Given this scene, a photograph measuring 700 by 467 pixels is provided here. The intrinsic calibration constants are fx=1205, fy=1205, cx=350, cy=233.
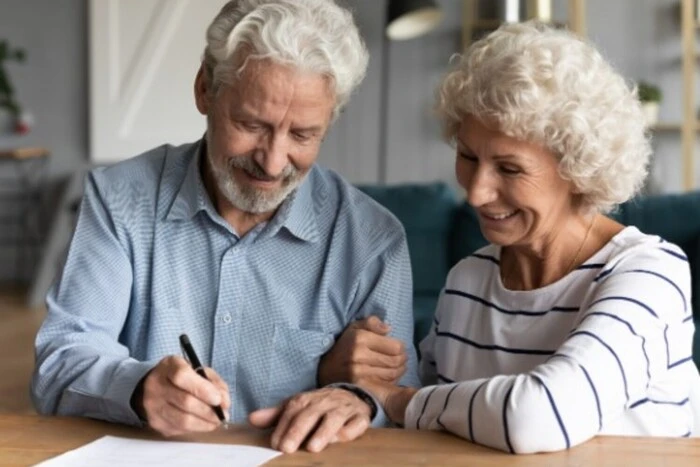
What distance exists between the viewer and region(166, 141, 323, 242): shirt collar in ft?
6.79

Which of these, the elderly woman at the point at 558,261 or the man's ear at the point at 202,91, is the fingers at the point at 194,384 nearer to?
the elderly woman at the point at 558,261

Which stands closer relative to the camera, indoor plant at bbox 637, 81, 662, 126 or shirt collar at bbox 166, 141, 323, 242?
shirt collar at bbox 166, 141, 323, 242

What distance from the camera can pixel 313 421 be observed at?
5.25ft

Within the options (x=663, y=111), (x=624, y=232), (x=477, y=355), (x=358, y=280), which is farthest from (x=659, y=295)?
(x=663, y=111)

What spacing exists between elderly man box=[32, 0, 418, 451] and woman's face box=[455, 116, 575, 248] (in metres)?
0.27

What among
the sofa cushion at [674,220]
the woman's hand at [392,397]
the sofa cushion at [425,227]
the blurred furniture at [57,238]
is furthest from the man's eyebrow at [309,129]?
the blurred furniture at [57,238]

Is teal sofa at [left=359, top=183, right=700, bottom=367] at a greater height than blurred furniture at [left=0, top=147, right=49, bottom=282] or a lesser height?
greater

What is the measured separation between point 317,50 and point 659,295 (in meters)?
0.67

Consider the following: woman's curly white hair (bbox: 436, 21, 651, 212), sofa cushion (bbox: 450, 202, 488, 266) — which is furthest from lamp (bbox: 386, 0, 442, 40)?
woman's curly white hair (bbox: 436, 21, 651, 212)

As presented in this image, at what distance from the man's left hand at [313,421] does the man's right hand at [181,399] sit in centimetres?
7

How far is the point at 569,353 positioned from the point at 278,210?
68 cm

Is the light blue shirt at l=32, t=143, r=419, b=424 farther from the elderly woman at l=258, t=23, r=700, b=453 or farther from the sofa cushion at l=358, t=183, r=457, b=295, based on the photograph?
the sofa cushion at l=358, t=183, r=457, b=295

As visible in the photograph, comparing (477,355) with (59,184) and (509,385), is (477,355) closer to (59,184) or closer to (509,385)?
(509,385)

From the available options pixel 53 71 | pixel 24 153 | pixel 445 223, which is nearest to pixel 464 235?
pixel 445 223
